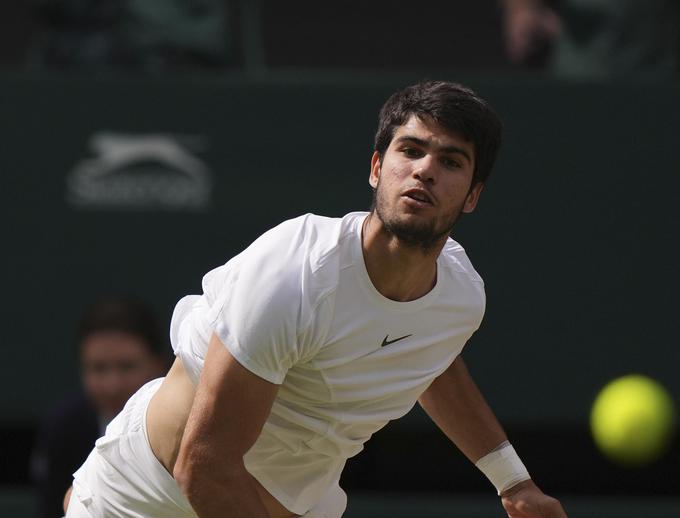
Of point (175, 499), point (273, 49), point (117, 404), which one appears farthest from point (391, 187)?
point (273, 49)

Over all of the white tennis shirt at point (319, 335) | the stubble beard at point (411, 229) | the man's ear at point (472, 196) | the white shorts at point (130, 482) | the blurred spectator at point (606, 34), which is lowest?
the white shorts at point (130, 482)

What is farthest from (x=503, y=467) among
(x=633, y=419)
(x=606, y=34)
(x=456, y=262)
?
(x=606, y=34)

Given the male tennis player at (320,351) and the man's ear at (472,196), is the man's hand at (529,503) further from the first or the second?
the man's ear at (472,196)

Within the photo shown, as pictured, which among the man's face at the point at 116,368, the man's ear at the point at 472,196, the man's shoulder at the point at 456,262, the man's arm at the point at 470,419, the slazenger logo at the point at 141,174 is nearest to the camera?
the man's ear at the point at 472,196

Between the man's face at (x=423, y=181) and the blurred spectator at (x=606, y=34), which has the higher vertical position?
the blurred spectator at (x=606, y=34)

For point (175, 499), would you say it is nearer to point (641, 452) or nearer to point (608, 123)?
point (641, 452)

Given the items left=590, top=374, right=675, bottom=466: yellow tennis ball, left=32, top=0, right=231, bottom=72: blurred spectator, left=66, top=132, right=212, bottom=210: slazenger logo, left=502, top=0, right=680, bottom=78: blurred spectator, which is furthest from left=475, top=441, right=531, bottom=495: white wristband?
left=32, top=0, right=231, bottom=72: blurred spectator

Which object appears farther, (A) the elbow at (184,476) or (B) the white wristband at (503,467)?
(B) the white wristband at (503,467)

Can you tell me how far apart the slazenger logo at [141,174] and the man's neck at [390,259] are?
2488mm

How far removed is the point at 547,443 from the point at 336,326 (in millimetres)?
3087

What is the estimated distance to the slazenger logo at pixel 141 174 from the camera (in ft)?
17.9

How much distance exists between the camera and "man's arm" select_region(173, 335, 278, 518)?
9.14 ft

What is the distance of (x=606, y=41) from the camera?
5562 millimetres

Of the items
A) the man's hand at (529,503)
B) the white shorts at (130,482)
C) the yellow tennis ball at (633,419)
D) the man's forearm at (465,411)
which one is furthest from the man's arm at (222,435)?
the yellow tennis ball at (633,419)
